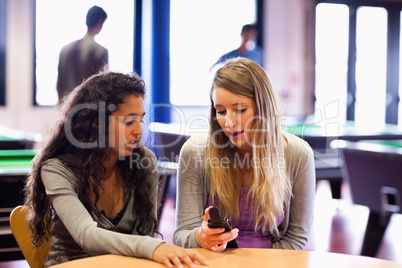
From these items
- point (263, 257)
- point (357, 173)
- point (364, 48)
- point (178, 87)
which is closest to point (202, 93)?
point (178, 87)

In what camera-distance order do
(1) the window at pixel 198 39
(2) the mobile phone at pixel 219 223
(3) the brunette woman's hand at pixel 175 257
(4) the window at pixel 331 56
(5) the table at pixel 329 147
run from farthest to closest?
1. (4) the window at pixel 331 56
2. (1) the window at pixel 198 39
3. (5) the table at pixel 329 147
4. (2) the mobile phone at pixel 219 223
5. (3) the brunette woman's hand at pixel 175 257

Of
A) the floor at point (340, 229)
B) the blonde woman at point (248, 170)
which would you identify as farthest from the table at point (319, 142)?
the blonde woman at point (248, 170)

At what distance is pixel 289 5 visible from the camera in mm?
7945

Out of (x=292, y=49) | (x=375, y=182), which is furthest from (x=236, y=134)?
(x=292, y=49)

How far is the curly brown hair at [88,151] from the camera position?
5.48 ft

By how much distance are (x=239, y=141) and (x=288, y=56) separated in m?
6.54

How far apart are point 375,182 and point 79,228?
2.20 metres

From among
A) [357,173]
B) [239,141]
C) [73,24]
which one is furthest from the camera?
[73,24]

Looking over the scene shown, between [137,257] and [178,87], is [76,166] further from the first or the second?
[178,87]

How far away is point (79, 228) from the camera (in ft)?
4.83

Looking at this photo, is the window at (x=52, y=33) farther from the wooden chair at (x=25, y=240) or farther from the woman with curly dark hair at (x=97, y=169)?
the wooden chair at (x=25, y=240)

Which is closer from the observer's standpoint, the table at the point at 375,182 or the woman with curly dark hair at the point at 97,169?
the woman with curly dark hair at the point at 97,169

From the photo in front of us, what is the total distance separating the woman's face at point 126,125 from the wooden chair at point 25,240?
0.38 metres

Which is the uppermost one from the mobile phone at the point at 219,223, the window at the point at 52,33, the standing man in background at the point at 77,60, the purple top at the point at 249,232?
the window at the point at 52,33
